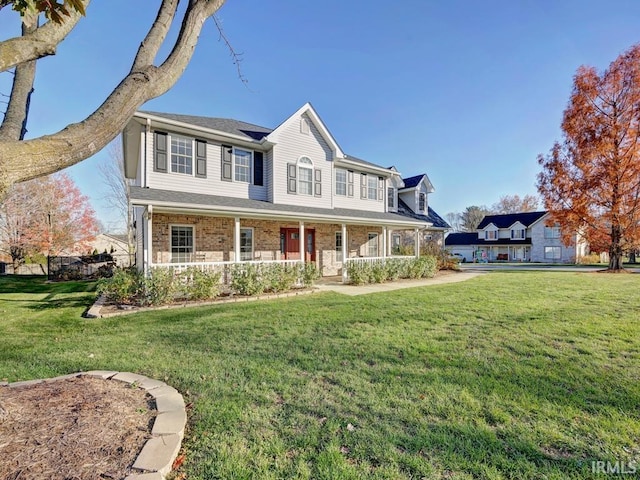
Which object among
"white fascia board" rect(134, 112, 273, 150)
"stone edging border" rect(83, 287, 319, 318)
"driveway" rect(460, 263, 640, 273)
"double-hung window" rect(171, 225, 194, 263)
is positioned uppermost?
"white fascia board" rect(134, 112, 273, 150)

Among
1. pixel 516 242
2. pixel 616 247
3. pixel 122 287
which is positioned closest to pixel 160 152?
pixel 122 287

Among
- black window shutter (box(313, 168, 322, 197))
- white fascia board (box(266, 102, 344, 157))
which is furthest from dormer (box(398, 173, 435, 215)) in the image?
black window shutter (box(313, 168, 322, 197))

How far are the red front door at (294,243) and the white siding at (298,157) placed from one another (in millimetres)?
1388

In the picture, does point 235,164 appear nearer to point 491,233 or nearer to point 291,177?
point 291,177

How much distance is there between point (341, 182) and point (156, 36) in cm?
1261

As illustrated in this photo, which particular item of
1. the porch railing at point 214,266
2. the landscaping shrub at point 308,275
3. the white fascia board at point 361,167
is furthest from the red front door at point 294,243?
the white fascia board at point 361,167

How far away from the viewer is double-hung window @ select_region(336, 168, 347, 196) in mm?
15680

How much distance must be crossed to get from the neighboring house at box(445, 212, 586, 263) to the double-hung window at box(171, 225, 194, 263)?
1569 inches

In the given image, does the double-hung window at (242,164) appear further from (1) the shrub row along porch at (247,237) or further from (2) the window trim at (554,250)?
(2) the window trim at (554,250)

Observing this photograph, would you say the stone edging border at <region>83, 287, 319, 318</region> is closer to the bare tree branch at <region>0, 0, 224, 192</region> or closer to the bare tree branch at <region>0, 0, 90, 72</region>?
the bare tree branch at <region>0, 0, 90, 72</region>

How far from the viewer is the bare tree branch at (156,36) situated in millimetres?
3279

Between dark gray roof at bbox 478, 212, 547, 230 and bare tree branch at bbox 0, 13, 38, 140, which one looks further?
dark gray roof at bbox 478, 212, 547, 230

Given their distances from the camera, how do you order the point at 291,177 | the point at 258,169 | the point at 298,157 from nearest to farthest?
the point at 258,169 → the point at 291,177 → the point at 298,157

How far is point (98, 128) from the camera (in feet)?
8.07
